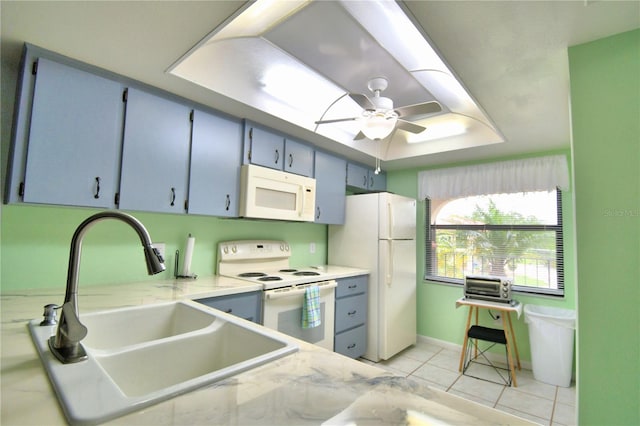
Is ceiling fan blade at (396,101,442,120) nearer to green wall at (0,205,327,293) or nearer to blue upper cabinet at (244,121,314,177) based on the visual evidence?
blue upper cabinet at (244,121,314,177)

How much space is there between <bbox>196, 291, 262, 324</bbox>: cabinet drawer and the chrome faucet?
3.58ft

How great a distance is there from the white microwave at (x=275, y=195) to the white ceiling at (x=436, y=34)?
72 centimetres

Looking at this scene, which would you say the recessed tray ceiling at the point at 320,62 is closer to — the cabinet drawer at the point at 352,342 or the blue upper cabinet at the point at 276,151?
the blue upper cabinet at the point at 276,151

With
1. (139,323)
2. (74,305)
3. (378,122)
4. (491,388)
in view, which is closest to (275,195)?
(378,122)

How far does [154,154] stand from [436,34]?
1823mm

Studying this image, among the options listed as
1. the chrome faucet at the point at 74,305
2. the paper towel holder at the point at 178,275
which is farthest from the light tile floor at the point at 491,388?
the chrome faucet at the point at 74,305

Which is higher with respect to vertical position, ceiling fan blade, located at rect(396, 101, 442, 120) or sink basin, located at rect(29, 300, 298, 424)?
ceiling fan blade, located at rect(396, 101, 442, 120)

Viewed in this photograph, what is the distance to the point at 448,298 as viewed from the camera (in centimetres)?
366

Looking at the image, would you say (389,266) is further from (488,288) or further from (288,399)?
(288,399)

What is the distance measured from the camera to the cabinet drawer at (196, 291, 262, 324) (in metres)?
1.98

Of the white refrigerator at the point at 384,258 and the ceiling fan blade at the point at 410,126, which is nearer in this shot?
the ceiling fan blade at the point at 410,126

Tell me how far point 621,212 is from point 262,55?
2.06 m

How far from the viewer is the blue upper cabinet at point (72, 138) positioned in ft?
5.14

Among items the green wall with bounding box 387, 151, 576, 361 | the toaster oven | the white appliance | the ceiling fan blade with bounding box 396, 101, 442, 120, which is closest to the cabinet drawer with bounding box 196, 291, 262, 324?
the white appliance
